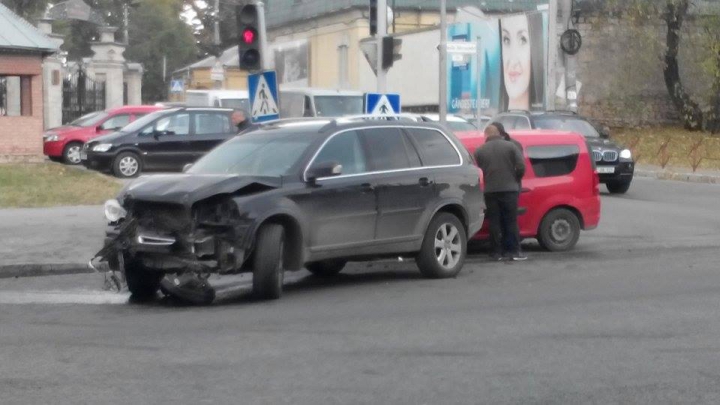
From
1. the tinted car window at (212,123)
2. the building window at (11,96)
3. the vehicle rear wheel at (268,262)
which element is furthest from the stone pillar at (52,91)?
the vehicle rear wheel at (268,262)

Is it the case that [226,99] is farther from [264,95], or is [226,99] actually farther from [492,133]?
[492,133]

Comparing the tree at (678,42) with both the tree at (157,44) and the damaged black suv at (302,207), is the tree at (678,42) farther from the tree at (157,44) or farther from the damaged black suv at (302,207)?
the tree at (157,44)

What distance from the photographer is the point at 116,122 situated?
3231cm

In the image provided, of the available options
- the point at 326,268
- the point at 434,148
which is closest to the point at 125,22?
the point at 326,268

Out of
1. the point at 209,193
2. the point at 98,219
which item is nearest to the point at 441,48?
the point at 98,219

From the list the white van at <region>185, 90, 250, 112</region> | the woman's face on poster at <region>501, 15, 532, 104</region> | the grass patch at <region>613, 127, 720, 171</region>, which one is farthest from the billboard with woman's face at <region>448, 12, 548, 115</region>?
the white van at <region>185, 90, 250, 112</region>

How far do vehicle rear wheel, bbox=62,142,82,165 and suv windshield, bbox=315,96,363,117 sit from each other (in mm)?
6854

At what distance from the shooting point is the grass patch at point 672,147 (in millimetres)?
34688

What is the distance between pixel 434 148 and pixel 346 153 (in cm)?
138

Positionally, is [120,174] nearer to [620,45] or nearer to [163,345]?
[163,345]

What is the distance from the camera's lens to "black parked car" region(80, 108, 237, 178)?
90.9 feet

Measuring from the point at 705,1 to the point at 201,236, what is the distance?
38060 mm

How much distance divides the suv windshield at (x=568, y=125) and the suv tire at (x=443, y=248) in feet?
44.2

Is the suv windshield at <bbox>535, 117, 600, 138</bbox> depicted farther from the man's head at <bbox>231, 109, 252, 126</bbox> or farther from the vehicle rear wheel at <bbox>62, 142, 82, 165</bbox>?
the vehicle rear wheel at <bbox>62, 142, 82, 165</bbox>
